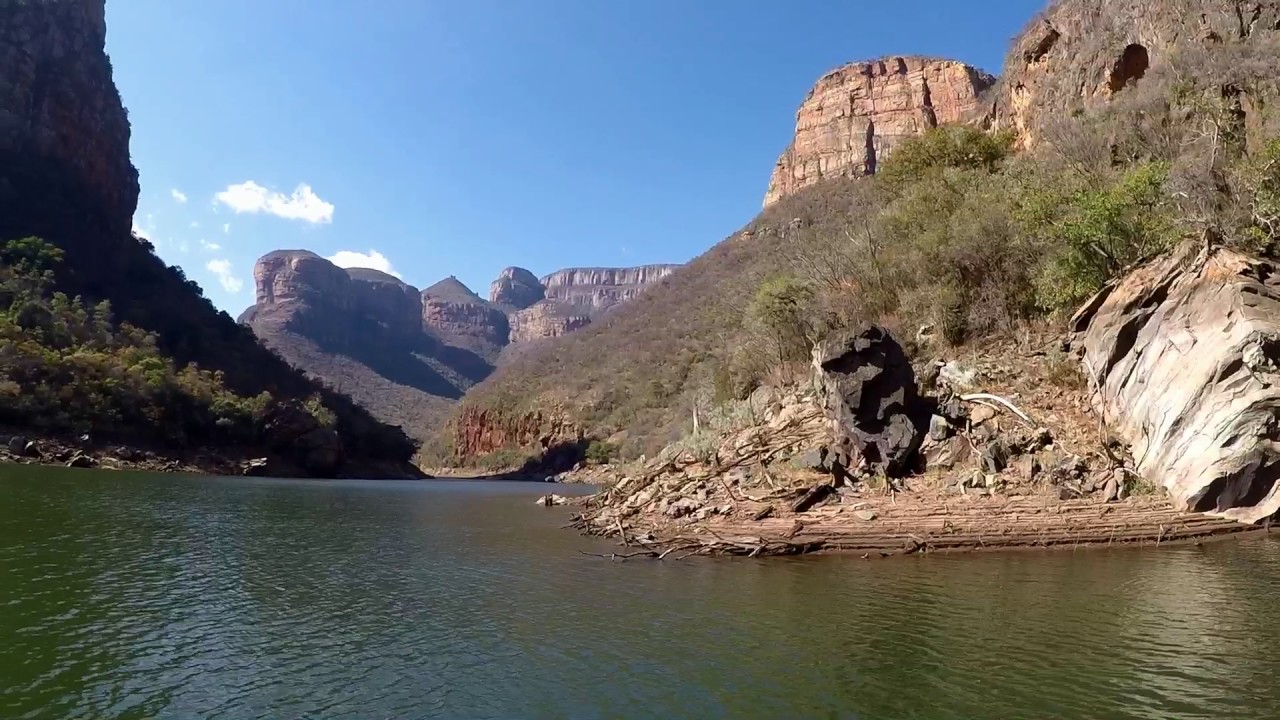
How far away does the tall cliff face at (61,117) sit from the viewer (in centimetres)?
9456

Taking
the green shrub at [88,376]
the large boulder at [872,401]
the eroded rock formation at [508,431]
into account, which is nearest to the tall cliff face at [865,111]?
Result: the eroded rock formation at [508,431]

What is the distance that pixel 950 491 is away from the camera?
19.8 m

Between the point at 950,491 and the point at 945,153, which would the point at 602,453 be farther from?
the point at 950,491

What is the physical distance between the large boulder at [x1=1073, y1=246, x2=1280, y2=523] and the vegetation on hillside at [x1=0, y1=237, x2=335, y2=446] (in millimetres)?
74112

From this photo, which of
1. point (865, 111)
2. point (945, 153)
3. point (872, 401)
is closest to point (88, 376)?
point (872, 401)

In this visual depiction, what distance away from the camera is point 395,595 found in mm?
14344

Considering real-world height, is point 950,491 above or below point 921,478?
below

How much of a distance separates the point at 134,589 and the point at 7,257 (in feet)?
287

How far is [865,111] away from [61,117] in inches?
5182

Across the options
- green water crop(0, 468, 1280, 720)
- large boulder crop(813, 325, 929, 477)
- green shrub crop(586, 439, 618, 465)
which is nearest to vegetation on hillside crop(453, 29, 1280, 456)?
large boulder crop(813, 325, 929, 477)

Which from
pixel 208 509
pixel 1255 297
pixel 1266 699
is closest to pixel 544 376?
pixel 208 509

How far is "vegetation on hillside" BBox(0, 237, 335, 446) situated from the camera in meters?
60.8

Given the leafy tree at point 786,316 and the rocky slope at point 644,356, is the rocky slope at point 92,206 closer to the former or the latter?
the rocky slope at point 644,356

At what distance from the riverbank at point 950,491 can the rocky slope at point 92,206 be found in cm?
8131
